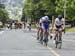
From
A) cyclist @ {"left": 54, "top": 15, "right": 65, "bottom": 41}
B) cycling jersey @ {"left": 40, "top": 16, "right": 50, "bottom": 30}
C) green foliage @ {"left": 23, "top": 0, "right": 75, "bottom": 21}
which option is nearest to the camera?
cyclist @ {"left": 54, "top": 15, "right": 65, "bottom": 41}

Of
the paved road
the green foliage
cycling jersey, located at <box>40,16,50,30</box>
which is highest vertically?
cycling jersey, located at <box>40,16,50,30</box>

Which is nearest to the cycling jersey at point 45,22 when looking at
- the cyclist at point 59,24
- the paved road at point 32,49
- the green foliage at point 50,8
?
the paved road at point 32,49

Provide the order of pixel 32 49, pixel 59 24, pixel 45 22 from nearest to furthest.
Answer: pixel 32 49, pixel 59 24, pixel 45 22

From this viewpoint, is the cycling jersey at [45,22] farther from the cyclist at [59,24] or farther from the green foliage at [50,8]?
the green foliage at [50,8]

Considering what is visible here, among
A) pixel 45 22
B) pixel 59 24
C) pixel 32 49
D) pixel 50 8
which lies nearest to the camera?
pixel 32 49

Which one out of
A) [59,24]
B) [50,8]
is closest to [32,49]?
[59,24]

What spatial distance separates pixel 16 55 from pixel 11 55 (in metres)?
0.23

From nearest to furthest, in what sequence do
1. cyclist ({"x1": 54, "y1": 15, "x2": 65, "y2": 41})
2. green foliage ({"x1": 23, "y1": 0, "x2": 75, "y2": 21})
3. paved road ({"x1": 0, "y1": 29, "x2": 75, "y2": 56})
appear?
paved road ({"x1": 0, "y1": 29, "x2": 75, "y2": 56}), cyclist ({"x1": 54, "y1": 15, "x2": 65, "y2": 41}), green foliage ({"x1": 23, "y1": 0, "x2": 75, "y2": 21})

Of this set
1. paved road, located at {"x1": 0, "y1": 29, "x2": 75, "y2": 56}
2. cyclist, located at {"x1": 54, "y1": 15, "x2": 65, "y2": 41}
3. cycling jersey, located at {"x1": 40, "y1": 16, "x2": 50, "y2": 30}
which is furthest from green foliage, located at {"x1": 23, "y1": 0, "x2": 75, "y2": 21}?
cyclist, located at {"x1": 54, "y1": 15, "x2": 65, "y2": 41}

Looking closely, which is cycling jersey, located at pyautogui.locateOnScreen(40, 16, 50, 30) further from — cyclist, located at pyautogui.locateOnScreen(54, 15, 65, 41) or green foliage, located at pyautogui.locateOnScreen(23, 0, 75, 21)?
green foliage, located at pyautogui.locateOnScreen(23, 0, 75, 21)

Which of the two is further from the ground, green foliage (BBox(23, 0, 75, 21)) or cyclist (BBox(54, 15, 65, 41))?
cyclist (BBox(54, 15, 65, 41))

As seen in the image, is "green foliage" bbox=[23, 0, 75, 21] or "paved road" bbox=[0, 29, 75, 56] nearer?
"paved road" bbox=[0, 29, 75, 56]

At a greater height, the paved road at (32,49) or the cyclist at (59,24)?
the cyclist at (59,24)

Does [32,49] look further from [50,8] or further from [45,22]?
[50,8]
